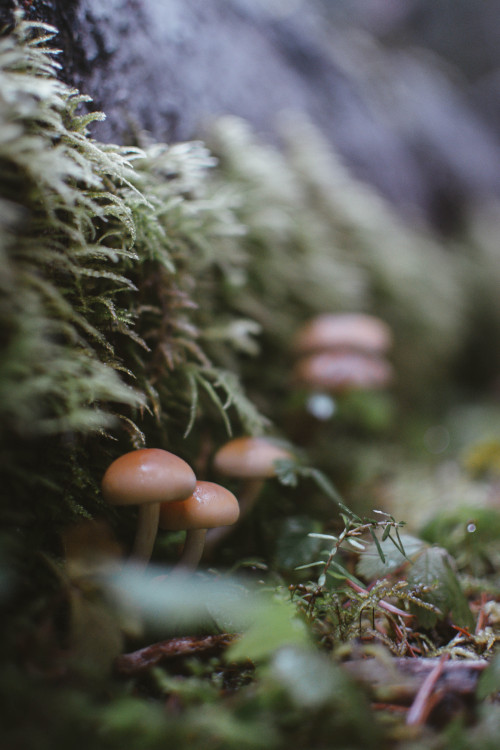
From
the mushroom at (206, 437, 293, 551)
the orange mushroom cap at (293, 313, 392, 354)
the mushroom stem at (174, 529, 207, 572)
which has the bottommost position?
the mushroom stem at (174, 529, 207, 572)

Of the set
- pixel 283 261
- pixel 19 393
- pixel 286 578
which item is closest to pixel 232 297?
pixel 283 261

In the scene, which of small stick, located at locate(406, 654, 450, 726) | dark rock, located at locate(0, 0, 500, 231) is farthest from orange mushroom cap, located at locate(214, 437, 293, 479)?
dark rock, located at locate(0, 0, 500, 231)

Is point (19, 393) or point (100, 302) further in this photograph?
point (100, 302)

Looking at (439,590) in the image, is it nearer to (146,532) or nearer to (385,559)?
(385,559)

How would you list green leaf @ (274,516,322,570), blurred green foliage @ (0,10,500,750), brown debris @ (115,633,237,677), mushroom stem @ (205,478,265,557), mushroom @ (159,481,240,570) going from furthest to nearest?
1. mushroom stem @ (205,478,265,557)
2. green leaf @ (274,516,322,570)
3. mushroom @ (159,481,240,570)
4. brown debris @ (115,633,237,677)
5. blurred green foliage @ (0,10,500,750)

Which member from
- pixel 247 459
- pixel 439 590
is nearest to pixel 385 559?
pixel 439 590

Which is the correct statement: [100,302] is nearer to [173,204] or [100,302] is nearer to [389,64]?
[173,204]

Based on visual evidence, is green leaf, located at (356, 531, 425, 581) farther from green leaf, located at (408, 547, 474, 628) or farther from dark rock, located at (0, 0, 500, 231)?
dark rock, located at (0, 0, 500, 231)
